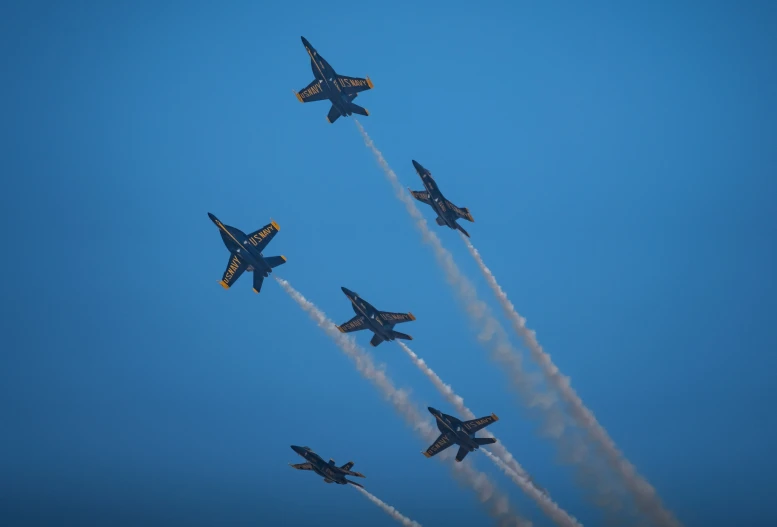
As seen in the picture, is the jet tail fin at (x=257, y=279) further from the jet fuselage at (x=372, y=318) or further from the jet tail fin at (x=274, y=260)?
the jet fuselage at (x=372, y=318)

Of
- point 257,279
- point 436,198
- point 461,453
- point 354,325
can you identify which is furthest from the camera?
point 436,198

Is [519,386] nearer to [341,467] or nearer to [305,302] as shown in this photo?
[341,467]

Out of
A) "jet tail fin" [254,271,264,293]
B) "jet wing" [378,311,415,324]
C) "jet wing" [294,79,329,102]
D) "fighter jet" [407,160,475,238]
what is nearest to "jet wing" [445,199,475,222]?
"fighter jet" [407,160,475,238]

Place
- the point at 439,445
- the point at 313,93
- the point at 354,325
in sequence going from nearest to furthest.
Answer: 1. the point at 439,445
2. the point at 354,325
3. the point at 313,93

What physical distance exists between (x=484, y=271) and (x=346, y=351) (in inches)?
719

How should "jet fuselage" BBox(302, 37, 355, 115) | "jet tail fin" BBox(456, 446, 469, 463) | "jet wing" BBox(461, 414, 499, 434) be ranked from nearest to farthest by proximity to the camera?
1. "jet wing" BBox(461, 414, 499, 434)
2. "jet tail fin" BBox(456, 446, 469, 463)
3. "jet fuselage" BBox(302, 37, 355, 115)

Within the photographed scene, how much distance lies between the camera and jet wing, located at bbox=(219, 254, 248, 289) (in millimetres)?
62812

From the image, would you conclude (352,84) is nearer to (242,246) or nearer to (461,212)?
(461,212)

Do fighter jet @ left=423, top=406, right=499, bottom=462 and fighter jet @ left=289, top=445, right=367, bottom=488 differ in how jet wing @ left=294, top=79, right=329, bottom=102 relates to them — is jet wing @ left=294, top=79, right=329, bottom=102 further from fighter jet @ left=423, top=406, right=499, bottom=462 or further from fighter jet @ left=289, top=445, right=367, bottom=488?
fighter jet @ left=289, top=445, right=367, bottom=488

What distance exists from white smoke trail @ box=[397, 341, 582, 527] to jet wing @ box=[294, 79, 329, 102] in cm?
3009

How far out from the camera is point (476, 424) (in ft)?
208

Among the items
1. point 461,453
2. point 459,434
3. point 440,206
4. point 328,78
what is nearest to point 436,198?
point 440,206

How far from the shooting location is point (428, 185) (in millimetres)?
69125

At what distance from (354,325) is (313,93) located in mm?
26818
